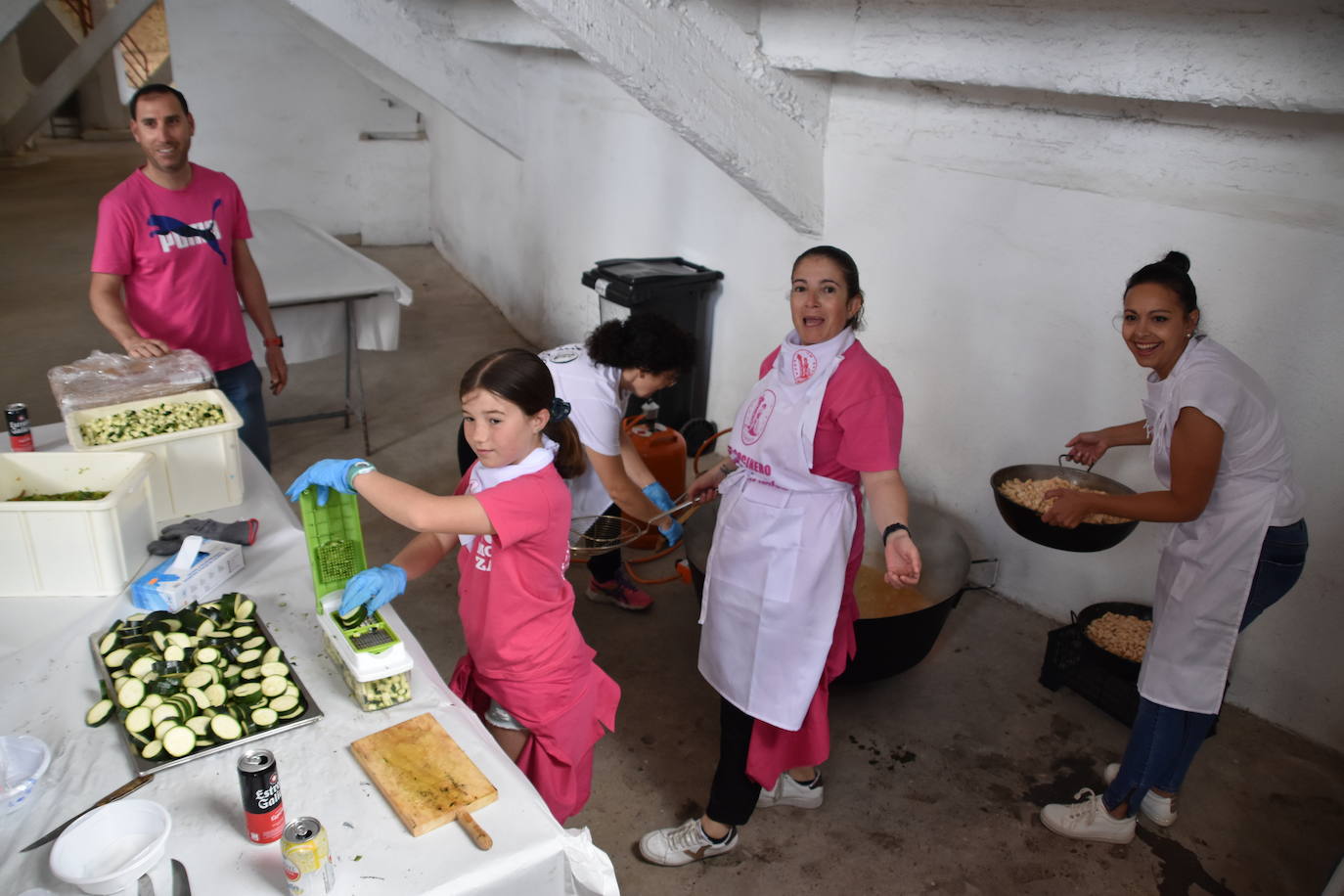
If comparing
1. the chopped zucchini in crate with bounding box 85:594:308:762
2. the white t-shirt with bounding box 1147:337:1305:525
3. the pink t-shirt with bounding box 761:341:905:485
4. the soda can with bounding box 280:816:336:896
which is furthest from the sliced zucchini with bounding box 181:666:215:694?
the white t-shirt with bounding box 1147:337:1305:525

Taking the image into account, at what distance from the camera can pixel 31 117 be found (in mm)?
11125

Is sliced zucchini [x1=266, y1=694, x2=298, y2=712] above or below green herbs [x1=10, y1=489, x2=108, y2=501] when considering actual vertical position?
below

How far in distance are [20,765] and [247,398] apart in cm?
195

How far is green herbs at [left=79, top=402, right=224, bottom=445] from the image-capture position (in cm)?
229

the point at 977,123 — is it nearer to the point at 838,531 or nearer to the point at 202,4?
the point at 838,531

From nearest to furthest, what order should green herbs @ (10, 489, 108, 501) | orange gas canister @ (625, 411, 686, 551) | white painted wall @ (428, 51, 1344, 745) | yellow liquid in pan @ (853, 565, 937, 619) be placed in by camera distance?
green herbs @ (10, 489, 108, 501), white painted wall @ (428, 51, 1344, 745), yellow liquid in pan @ (853, 565, 937, 619), orange gas canister @ (625, 411, 686, 551)

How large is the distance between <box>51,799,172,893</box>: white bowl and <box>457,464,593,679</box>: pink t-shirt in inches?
26.3

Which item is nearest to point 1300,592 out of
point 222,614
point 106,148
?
point 222,614

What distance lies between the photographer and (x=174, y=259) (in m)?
3.00

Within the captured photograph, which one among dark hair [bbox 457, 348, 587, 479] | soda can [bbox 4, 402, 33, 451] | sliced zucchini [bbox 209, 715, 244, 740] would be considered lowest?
sliced zucchini [bbox 209, 715, 244, 740]

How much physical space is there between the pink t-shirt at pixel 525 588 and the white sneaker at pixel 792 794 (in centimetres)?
99

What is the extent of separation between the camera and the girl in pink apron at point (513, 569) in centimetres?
179

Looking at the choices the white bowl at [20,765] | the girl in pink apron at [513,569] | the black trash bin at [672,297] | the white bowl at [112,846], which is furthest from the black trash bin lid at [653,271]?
the white bowl at [112,846]

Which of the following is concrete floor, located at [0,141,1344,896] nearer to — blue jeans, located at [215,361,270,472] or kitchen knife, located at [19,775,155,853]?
blue jeans, located at [215,361,270,472]
